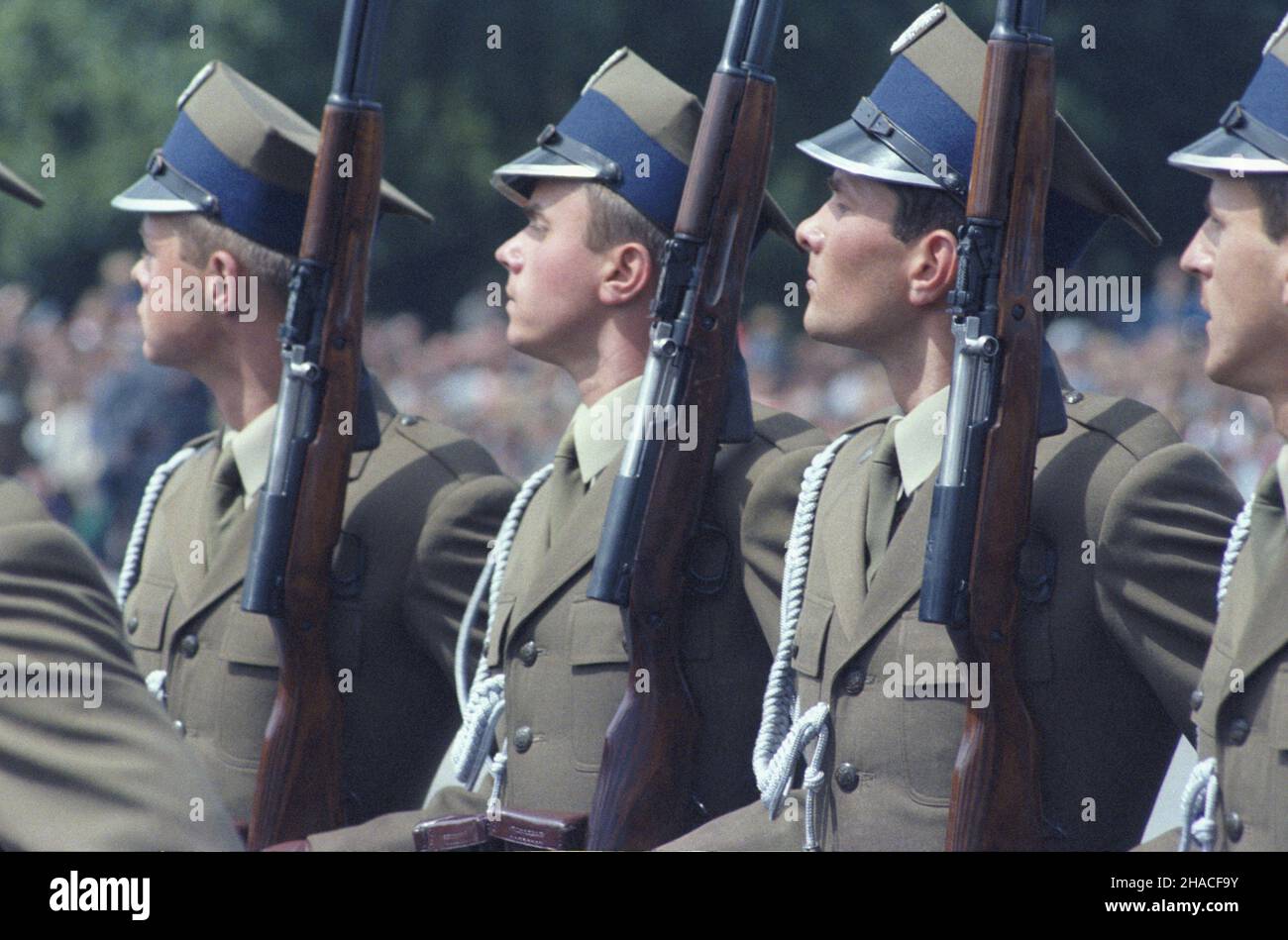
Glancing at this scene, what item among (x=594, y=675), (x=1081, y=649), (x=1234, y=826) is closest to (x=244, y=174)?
(x=594, y=675)

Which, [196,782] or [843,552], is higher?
[843,552]

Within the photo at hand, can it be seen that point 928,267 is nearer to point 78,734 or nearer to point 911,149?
point 911,149

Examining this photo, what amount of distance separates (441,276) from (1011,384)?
15957mm

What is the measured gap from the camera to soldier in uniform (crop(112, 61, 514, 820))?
17.1 feet

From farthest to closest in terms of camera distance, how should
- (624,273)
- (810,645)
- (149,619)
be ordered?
(149,619) < (624,273) < (810,645)

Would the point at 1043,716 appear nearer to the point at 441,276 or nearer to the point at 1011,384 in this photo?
the point at 1011,384

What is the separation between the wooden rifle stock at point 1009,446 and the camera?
386 centimetres

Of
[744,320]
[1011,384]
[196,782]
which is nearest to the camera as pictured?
[196,782]

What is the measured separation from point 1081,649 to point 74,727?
2.16 m

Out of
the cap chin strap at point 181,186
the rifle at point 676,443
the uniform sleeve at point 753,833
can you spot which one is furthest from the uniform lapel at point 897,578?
the cap chin strap at point 181,186

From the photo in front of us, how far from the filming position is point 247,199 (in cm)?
562

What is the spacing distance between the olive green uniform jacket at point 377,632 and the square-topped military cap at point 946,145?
1424mm

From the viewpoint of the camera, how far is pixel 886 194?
171 inches
